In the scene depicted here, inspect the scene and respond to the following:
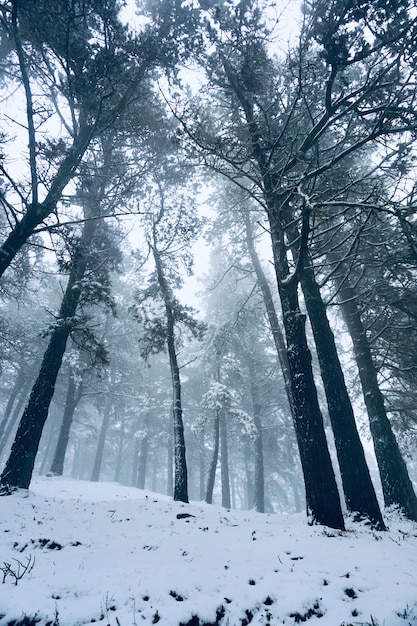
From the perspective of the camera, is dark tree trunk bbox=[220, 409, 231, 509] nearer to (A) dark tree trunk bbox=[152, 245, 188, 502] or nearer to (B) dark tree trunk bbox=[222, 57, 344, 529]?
(A) dark tree trunk bbox=[152, 245, 188, 502]

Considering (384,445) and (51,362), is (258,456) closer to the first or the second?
(384,445)

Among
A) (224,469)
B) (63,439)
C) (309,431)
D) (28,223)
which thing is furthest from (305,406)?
(224,469)

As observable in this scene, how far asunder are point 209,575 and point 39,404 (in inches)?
282

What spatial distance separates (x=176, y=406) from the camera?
35.7ft

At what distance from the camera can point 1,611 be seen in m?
2.73

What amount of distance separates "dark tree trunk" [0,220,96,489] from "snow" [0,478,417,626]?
2.76 metres

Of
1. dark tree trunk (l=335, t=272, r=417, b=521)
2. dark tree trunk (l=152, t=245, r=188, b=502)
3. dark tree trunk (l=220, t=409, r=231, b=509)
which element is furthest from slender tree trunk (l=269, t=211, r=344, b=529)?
dark tree trunk (l=220, t=409, r=231, b=509)

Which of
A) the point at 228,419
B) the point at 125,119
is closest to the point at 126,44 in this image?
the point at 125,119

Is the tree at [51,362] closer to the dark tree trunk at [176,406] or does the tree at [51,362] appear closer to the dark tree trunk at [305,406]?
the dark tree trunk at [176,406]

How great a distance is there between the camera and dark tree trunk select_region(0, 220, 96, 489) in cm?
818

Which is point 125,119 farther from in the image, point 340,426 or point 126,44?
point 340,426

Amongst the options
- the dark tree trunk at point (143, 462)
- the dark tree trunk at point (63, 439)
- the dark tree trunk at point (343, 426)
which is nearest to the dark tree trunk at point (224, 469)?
the dark tree trunk at point (143, 462)

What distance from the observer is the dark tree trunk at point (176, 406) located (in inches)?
396

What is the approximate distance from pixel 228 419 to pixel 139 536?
59.5ft
